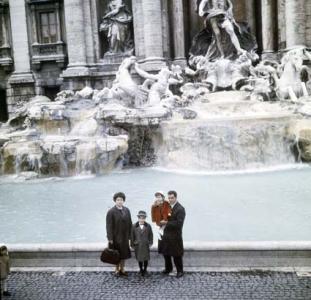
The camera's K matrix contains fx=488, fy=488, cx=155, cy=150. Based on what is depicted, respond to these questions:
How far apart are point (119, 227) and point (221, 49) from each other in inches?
576

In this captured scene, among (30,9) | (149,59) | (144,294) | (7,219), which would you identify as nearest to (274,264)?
(144,294)

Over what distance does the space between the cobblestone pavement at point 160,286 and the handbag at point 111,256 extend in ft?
0.78

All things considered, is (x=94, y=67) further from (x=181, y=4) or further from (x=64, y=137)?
(x=64, y=137)

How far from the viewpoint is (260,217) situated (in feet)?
28.4

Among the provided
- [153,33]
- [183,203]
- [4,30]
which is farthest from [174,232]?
[4,30]

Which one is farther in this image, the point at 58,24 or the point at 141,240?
the point at 58,24

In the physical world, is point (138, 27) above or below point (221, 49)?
above

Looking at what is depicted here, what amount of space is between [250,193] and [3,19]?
16038 millimetres

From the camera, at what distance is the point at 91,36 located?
67.8 ft

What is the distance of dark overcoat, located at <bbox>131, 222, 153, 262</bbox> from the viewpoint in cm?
582

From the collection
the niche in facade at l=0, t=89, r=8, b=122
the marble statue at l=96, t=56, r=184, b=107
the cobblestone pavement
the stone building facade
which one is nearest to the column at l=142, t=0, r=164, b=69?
the stone building facade

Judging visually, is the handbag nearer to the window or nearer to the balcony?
the balcony

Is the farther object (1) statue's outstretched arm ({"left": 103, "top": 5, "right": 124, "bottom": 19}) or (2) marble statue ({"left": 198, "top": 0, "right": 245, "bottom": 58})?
(1) statue's outstretched arm ({"left": 103, "top": 5, "right": 124, "bottom": 19})

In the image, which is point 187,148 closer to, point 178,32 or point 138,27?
point 178,32
